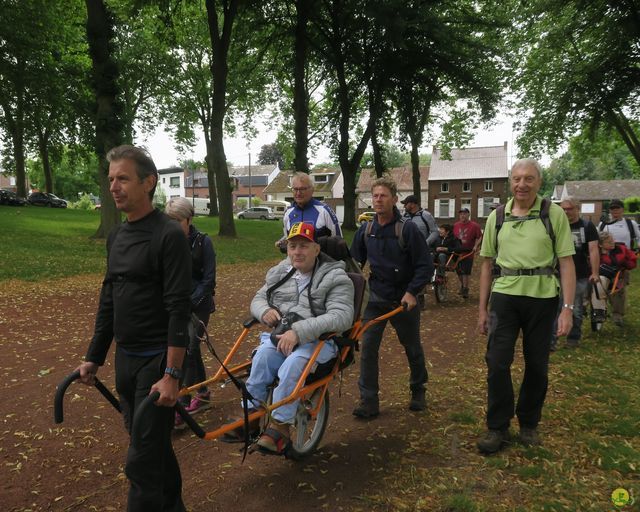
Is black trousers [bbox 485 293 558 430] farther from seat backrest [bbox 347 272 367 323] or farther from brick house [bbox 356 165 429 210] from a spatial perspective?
brick house [bbox 356 165 429 210]

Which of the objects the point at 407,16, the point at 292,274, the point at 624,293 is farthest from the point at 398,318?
the point at 407,16

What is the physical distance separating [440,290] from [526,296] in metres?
7.49

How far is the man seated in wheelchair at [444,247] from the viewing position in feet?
36.8

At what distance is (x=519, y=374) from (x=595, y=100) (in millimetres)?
18306

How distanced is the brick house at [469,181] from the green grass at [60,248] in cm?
3656

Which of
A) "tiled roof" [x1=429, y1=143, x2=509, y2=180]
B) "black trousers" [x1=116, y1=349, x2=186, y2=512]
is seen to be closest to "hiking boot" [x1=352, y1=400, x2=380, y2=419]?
"black trousers" [x1=116, y1=349, x2=186, y2=512]

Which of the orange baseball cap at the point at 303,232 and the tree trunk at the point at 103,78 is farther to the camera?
the tree trunk at the point at 103,78

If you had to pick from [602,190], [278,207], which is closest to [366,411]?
[278,207]


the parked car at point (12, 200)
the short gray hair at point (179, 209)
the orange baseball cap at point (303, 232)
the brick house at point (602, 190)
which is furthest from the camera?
the brick house at point (602, 190)

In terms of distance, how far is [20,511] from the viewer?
3.30 meters

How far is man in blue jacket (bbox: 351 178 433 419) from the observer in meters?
4.68

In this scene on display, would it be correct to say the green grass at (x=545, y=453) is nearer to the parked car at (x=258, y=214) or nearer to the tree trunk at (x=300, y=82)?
the tree trunk at (x=300, y=82)

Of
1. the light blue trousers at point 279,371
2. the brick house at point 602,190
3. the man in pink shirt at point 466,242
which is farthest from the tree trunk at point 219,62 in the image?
the brick house at point 602,190

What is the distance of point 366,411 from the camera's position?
4777mm
